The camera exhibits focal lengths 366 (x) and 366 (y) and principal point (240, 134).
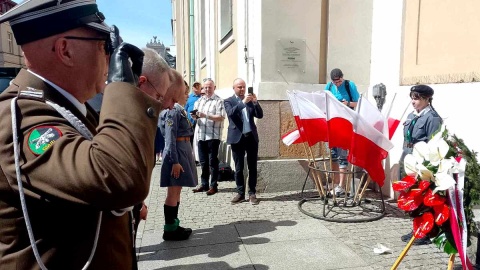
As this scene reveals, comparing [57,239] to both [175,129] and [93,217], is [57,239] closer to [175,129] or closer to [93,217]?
[93,217]

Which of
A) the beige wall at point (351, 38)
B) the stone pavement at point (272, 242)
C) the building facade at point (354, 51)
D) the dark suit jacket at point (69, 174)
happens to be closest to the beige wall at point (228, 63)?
the building facade at point (354, 51)

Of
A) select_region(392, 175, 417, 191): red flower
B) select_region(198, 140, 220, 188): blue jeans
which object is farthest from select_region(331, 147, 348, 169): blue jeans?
select_region(392, 175, 417, 191): red flower

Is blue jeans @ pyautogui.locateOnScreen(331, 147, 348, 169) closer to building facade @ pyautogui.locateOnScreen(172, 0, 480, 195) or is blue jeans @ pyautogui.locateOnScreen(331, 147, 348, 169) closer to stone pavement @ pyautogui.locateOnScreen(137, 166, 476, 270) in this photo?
building facade @ pyautogui.locateOnScreen(172, 0, 480, 195)

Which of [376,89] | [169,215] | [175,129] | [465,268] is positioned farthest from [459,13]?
[169,215]

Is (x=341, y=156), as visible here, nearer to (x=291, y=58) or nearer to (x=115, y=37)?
(x=291, y=58)

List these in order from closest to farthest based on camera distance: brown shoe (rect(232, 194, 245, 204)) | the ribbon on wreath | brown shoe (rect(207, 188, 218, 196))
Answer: the ribbon on wreath < brown shoe (rect(232, 194, 245, 204)) < brown shoe (rect(207, 188, 218, 196))

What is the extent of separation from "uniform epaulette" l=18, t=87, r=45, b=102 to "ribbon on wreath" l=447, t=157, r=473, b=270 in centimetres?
220

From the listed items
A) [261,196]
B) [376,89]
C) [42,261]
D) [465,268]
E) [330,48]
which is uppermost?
[330,48]

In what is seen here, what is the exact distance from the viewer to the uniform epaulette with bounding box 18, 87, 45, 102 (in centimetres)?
102

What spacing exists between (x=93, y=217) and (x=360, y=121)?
11.9 feet

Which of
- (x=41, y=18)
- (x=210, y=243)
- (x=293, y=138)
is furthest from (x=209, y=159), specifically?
(x=41, y=18)

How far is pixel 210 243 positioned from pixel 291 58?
11.4 ft

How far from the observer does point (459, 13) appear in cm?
438

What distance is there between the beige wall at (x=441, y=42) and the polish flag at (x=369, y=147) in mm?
1248
